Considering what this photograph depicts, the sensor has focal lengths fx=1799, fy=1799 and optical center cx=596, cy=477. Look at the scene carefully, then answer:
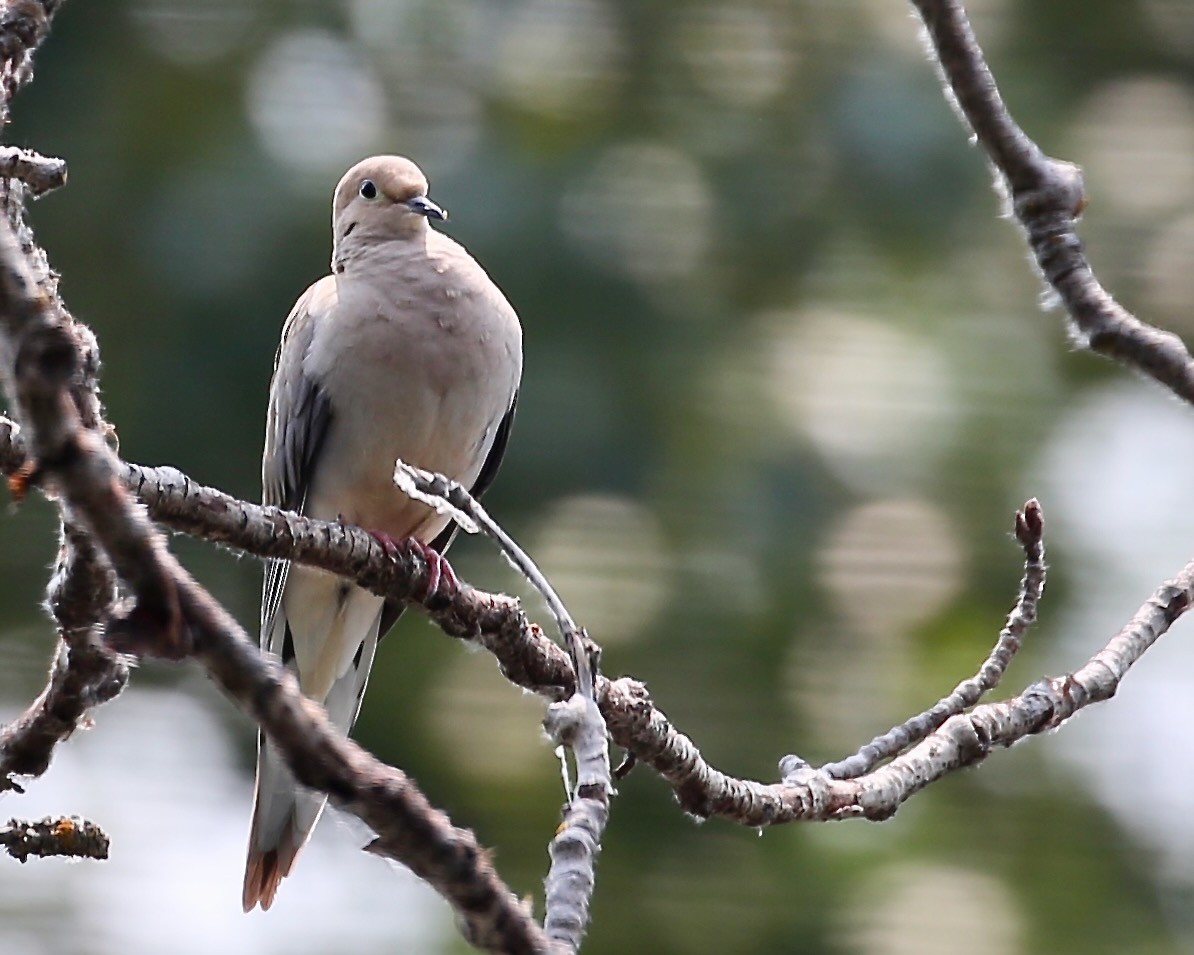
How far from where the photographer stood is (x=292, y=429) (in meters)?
3.75

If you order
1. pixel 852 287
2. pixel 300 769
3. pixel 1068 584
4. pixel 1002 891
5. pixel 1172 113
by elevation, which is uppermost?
pixel 300 769

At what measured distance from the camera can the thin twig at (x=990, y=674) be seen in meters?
2.52

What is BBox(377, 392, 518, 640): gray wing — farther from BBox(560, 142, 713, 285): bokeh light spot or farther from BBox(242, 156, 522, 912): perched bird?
BBox(560, 142, 713, 285): bokeh light spot

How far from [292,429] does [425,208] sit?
55 cm

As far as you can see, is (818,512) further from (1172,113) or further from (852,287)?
(1172,113)

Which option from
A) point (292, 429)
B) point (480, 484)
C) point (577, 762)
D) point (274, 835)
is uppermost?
point (577, 762)

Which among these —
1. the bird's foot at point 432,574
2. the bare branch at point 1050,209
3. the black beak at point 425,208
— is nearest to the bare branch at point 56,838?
the bird's foot at point 432,574

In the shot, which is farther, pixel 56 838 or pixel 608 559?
pixel 608 559

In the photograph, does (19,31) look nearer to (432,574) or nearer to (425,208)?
(432,574)

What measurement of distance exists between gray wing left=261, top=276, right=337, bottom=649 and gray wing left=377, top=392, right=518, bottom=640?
245 millimetres

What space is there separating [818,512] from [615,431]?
739 millimetres

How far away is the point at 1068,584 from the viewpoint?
6074mm

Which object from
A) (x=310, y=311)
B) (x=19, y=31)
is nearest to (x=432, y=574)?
(x=19, y=31)

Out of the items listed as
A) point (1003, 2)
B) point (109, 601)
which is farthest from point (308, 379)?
point (1003, 2)
